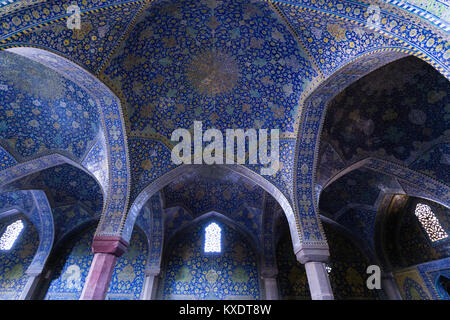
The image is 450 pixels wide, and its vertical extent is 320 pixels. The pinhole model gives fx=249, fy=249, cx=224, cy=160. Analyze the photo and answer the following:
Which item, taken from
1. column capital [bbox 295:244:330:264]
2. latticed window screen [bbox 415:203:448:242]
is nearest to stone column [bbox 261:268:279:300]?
column capital [bbox 295:244:330:264]

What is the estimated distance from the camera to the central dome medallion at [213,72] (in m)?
7.05

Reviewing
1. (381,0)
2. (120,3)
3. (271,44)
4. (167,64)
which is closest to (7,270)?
(167,64)

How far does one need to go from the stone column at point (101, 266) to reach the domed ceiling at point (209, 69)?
10.6ft

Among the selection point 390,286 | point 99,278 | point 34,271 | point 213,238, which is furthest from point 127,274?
point 390,286

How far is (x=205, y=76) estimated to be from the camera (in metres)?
7.46

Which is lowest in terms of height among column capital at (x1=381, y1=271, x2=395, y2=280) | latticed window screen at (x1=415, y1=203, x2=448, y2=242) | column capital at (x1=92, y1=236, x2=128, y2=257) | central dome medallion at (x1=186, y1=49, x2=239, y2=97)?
column capital at (x1=92, y1=236, x2=128, y2=257)

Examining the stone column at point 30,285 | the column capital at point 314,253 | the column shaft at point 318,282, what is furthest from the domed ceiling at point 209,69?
the stone column at point 30,285

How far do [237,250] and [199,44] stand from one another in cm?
867

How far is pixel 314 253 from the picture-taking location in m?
6.24

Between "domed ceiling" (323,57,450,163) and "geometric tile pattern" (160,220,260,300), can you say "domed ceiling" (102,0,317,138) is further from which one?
"geometric tile pattern" (160,220,260,300)

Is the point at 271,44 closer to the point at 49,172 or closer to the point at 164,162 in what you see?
the point at 164,162

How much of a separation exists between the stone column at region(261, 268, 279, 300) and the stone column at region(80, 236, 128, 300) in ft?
20.4

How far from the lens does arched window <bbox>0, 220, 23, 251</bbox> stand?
1118cm

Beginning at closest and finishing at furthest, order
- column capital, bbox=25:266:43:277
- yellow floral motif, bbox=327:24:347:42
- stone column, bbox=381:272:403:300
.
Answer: yellow floral motif, bbox=327:24:347:42 → column capital, bbox=25:266:43:277 → stone column, bbox=381:272:403:300
